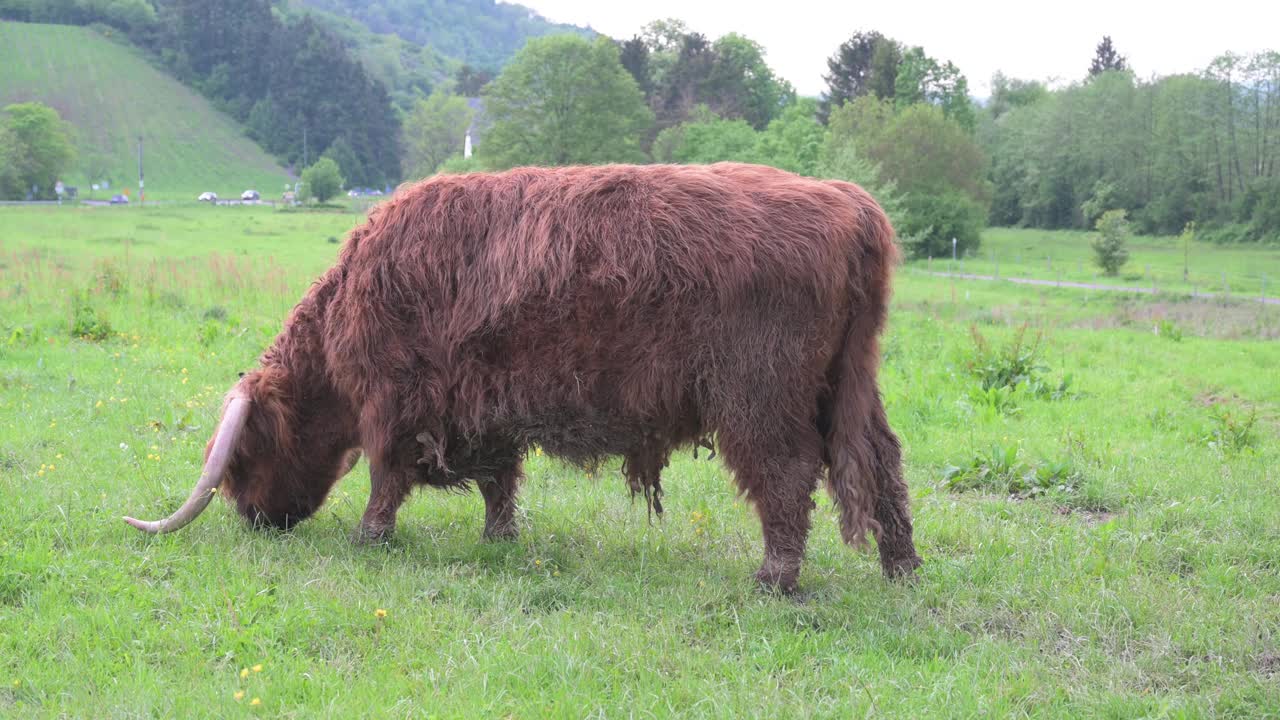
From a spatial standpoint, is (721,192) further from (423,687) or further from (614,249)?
(423,687)

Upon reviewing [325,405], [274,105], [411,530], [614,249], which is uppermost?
[274,105]

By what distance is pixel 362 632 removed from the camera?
4.27 m

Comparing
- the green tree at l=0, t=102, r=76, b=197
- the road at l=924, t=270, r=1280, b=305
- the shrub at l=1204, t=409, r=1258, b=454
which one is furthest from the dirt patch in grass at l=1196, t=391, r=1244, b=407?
the green tree at l=0, t=102, r=76, b=197

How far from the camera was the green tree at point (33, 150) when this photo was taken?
55.3 meters

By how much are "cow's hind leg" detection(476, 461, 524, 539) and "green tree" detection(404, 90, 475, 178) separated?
73704mm

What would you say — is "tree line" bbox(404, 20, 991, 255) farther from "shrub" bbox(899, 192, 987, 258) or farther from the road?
the road

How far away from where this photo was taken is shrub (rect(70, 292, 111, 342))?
457 inches

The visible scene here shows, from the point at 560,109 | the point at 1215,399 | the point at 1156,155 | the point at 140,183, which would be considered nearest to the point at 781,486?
the point at 1215,399

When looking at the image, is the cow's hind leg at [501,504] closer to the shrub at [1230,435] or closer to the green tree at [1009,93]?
the shrub at [1230,435]

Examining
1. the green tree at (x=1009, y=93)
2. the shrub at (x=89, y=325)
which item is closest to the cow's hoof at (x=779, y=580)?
the shrub at (x=89, y=325)

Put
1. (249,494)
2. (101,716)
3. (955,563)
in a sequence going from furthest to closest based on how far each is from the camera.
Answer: (249,494), (955,563), (101,716)

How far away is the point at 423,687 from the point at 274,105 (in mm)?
96705

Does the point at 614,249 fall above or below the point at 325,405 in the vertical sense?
above

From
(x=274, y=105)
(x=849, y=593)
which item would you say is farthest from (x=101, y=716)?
(x=274, y=105)
